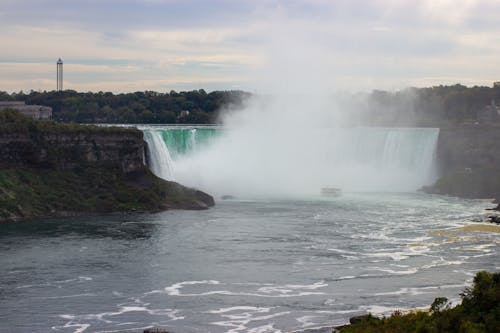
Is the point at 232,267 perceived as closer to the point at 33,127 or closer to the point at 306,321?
the point at 306,321

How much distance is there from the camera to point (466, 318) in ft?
72.0

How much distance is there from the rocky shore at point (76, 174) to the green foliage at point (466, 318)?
34528 mm

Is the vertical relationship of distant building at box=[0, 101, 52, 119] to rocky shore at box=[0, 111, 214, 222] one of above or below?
above

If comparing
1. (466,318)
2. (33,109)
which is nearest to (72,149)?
(33,109)

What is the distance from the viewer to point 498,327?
21.0m

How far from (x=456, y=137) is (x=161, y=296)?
50790 mm

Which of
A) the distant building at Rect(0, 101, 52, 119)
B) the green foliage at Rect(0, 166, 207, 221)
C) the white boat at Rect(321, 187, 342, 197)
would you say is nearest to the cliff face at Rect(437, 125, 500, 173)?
the white boat at Rect(321, 187, 342, 197)

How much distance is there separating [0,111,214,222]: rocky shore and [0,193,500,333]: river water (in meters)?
2.51

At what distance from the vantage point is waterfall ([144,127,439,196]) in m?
73.4

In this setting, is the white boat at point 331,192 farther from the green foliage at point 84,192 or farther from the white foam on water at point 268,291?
the white foam on water at point 268,291

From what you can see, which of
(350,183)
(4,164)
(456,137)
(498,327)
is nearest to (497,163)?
(456,137)

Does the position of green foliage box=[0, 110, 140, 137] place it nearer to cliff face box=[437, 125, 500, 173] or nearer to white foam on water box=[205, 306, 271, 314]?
cliff face box=[437, 125, 500, 173]

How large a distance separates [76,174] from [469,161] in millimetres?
32753

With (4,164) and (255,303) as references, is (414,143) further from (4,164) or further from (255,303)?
(255,303)
